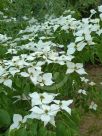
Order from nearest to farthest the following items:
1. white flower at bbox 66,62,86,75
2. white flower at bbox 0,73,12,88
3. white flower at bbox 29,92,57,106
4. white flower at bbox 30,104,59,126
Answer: white flower at bbox 30,104,59,126 < white flower at bbox 29,92,57,106 < white flower at bbox 0,73,12,88 < white flower at bbox 66,62,86,75

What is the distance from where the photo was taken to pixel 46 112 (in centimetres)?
183

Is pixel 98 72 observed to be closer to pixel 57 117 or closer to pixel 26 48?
pixel 26 48

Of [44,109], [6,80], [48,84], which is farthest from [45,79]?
[44,109]

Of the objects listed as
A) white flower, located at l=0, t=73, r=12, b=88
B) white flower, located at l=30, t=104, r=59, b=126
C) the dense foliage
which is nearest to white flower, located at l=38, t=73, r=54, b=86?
the dense foliage

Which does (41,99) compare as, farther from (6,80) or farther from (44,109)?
(6,80)

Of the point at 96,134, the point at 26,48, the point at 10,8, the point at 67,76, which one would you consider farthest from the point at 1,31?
the point at 67,76

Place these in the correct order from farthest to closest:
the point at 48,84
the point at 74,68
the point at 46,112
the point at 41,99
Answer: the point at 74,68
the point at 48,84
the point at 41,99
the point at 46,112

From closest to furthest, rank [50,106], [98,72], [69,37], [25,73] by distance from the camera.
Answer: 1. [50,106]
2. [25,73]
3. [69,37]
4. [98,72]

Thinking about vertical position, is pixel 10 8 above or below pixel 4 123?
above

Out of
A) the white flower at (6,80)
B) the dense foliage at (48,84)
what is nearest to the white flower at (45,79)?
the dense foliage at (48,84)

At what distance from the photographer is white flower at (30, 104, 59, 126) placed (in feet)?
5.93

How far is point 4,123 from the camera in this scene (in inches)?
85.8

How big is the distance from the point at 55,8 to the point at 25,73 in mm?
3301

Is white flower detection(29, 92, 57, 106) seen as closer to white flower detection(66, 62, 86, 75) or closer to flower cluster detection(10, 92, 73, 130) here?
flower cluster detection(10, 92, 73, 130)
